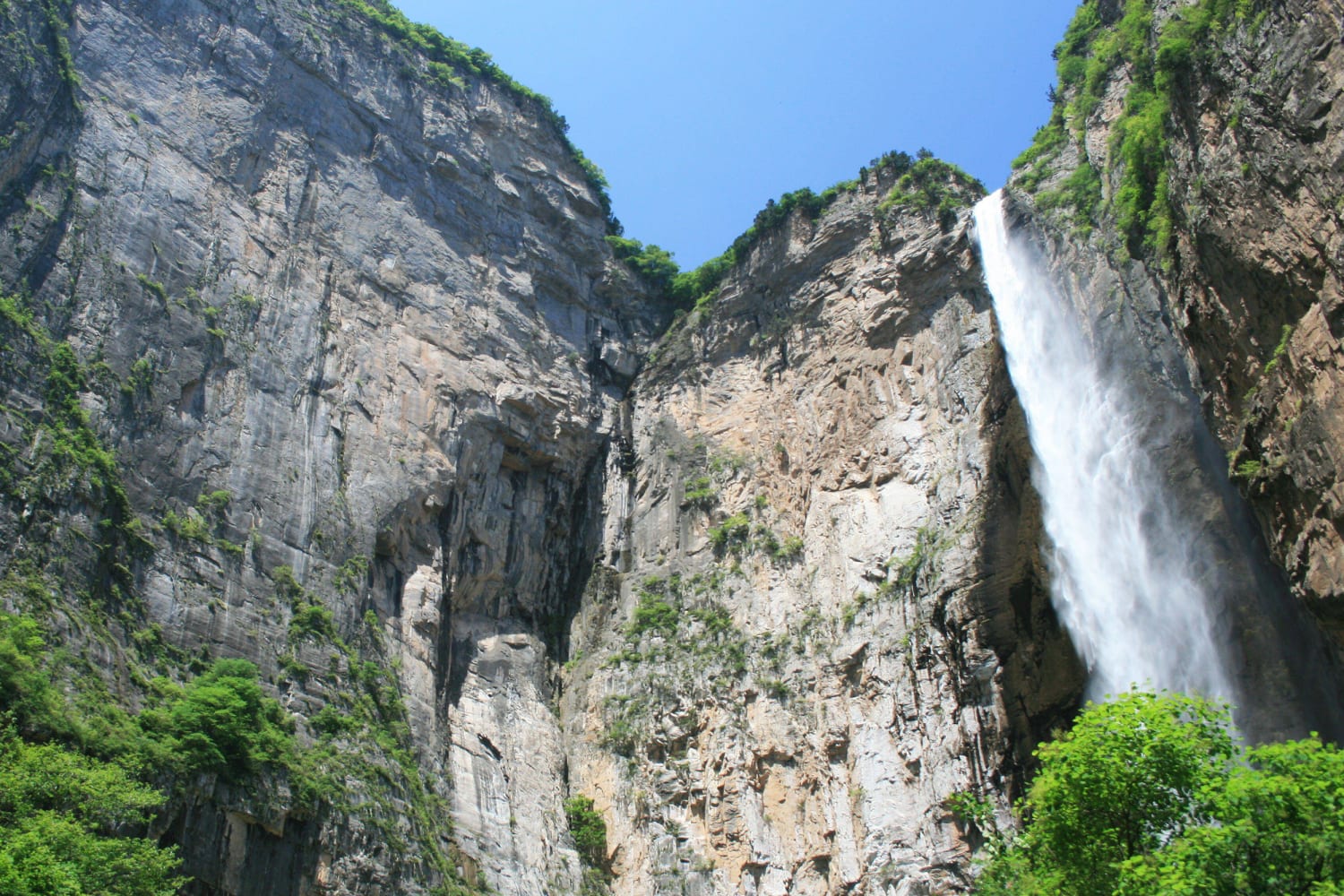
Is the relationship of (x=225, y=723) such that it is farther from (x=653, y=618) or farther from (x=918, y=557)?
(x=918, y=557)

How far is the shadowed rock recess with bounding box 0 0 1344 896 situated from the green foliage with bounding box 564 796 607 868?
8.1 inches

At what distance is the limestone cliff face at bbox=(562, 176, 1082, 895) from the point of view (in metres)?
22.8

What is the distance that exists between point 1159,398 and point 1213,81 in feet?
26.0

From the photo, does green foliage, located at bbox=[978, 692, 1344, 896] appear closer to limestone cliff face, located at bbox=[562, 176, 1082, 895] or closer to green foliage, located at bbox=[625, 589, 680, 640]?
limestone cliff face, located at bbox=[562, 176, 1082, 895]

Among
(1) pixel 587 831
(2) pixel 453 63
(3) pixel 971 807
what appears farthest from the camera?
(2) pixel 453 63

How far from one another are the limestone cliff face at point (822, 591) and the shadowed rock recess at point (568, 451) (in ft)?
0.35

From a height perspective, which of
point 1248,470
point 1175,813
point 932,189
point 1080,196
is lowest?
point 1175,813

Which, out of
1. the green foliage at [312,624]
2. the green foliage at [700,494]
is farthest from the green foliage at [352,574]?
the green foliage at [700,494]

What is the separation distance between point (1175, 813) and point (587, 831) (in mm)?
16080

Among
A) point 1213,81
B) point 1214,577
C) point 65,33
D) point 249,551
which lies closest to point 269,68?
point 65,33

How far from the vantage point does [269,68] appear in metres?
31.8

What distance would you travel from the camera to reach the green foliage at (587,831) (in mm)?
25656

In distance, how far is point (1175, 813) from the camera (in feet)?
→ 41.4

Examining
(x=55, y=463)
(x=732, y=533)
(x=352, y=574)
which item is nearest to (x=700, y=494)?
(x=732, y=533)
